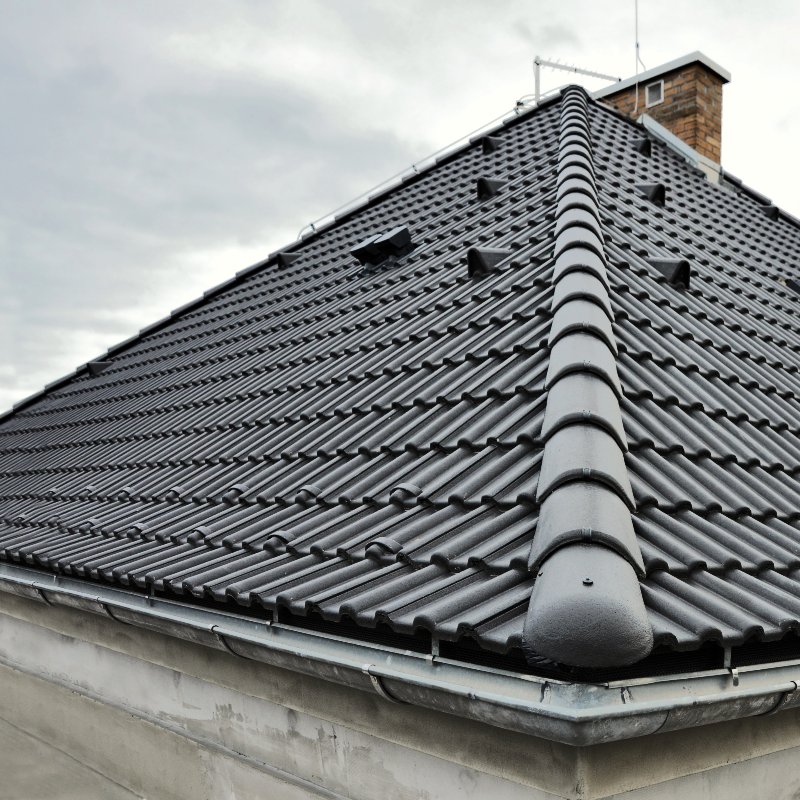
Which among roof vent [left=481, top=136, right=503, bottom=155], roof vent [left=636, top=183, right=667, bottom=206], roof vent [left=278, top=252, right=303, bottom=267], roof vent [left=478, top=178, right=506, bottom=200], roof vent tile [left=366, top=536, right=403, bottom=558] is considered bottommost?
roof vent tile [left=366, top=536, right=403, bottom=558]

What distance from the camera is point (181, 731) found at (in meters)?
4.27

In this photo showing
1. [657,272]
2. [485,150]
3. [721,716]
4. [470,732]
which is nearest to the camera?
[721,716]

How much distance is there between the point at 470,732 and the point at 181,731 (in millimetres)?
2169

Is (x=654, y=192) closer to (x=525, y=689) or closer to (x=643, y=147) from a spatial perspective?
(x=643, y=147)

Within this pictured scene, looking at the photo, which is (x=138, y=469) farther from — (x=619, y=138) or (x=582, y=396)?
(x=619, y=138)

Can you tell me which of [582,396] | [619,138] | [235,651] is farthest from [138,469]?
[619,138]

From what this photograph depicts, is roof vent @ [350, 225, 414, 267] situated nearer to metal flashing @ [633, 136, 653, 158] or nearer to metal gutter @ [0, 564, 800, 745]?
metal flashing @ [633, 136, 653, 158]

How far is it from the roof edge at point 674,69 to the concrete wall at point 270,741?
9740 mm

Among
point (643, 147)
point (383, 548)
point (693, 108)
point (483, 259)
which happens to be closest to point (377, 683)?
point (383, 548)

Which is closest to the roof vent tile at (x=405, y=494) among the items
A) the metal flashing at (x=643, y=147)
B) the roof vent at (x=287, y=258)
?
the roof vent at (x=287, y=258)

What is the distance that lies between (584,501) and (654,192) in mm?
5379

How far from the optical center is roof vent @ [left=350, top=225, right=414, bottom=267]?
7023 mm

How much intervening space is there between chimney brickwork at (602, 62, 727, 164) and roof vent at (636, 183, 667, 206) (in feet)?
12.5

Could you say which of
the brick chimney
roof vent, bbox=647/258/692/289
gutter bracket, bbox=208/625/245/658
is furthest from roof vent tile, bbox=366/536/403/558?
the brick chimney
